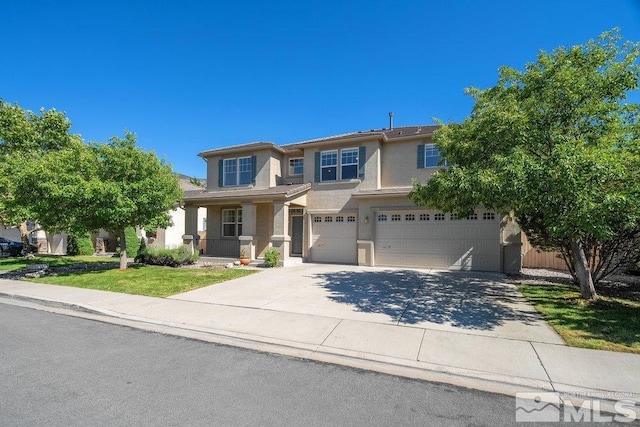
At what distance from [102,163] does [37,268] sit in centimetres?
512

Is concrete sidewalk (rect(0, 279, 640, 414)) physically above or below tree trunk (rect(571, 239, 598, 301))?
below

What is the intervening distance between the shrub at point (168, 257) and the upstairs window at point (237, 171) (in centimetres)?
466

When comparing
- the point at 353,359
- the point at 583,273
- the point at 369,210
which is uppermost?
the point at 369,210

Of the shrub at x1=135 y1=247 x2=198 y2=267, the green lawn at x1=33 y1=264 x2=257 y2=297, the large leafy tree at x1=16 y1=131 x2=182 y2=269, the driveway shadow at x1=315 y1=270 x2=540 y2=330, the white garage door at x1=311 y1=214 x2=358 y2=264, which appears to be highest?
the large leafy tree at x1=16 y1=131 x2=182 y2=269

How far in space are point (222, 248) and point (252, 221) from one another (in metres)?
3.78

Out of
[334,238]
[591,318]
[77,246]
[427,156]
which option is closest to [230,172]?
[334,238]

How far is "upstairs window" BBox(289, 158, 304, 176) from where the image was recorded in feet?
58.8

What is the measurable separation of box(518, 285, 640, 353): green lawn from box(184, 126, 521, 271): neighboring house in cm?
438

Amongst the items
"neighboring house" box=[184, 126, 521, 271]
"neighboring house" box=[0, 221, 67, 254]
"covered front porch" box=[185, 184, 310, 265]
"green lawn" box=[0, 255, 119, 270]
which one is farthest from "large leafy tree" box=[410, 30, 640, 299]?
"neighboring house" box=[0, 221, 67, 254]

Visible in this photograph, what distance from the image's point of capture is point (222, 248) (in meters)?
18.4

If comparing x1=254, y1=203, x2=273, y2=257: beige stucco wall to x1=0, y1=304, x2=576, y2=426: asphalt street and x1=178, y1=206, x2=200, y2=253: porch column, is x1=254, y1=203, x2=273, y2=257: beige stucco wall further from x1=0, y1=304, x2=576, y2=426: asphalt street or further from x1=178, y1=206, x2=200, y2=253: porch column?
x1=0, y1=304, x2=576, y2=426: asphalt street

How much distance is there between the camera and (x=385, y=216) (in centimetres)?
1492

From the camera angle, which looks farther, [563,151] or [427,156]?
[427,156]

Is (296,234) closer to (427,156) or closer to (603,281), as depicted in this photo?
(427,156)
